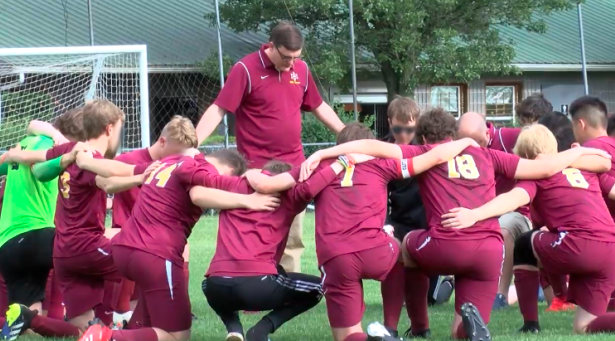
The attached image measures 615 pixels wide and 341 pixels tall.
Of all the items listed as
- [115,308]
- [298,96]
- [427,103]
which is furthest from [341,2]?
[115,308]

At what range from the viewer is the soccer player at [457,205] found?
19.7 ft

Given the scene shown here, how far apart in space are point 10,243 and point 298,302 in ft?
6.87

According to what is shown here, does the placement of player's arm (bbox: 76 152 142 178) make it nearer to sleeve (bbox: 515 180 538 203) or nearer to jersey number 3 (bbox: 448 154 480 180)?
jersey number 3 (bbox: 448 154 480 180)

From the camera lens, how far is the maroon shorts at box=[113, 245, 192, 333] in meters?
5.95

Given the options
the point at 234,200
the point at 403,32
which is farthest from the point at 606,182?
the point at 403,32

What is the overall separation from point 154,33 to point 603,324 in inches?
789

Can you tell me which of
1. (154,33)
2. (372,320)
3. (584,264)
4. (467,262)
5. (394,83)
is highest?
(154,33)

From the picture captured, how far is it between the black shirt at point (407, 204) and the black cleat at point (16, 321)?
106 inches

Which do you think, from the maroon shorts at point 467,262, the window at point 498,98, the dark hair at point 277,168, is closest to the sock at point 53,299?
the dark hair at point 277,168

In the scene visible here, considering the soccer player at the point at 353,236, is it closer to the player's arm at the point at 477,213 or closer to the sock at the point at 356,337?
the sock at the point at 356,337

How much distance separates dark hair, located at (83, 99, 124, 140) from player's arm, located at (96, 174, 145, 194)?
443mm

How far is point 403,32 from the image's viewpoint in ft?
71.2

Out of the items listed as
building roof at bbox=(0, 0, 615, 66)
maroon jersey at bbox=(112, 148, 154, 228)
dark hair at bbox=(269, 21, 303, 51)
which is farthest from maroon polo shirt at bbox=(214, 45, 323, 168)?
building roof at bbox=(0, 0, 615, 66)

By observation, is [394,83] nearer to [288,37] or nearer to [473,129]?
[288,37]
